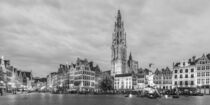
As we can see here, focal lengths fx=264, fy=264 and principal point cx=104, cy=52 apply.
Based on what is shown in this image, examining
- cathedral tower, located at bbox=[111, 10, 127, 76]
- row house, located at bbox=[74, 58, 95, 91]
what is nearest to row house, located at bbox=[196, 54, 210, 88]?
row house, located at bbox=[74, 58, 95, 91]

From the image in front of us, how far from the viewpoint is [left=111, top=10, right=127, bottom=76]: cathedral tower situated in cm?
17990

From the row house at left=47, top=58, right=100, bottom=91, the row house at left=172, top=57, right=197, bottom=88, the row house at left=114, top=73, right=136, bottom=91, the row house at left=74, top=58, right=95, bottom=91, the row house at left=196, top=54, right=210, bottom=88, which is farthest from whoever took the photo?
the row house at left=114, top=73, right=136, bottom=91

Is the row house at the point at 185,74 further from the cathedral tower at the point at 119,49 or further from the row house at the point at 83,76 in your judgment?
the cathedral tower at the point at 119,49

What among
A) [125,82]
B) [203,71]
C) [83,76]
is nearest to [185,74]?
[203,71]

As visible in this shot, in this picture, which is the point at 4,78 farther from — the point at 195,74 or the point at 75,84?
the point at 195,74

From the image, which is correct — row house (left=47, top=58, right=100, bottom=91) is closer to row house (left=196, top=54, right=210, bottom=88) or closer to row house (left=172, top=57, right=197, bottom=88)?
row house (left=172, top=57, right=197, bottom=88)

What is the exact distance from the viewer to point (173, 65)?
374 feet

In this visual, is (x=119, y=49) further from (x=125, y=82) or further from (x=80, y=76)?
(x=80, y=76)

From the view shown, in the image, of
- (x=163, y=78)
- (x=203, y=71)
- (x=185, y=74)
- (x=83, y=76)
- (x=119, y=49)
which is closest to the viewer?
(x=203, y=71)

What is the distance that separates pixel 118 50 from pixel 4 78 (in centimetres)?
9031

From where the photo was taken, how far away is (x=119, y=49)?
184750 mm

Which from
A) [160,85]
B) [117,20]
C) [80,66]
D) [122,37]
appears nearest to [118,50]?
[122,37]

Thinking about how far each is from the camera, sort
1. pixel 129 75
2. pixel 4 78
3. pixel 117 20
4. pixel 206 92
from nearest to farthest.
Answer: pixel 206 92, pixel 4 78, pixel 129 75, pixel 117 20

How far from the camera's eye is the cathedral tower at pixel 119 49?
7083 inches
